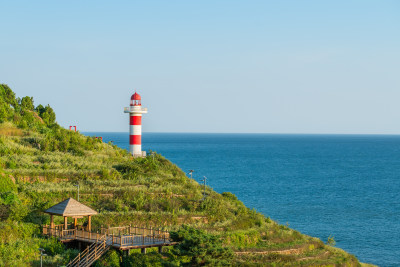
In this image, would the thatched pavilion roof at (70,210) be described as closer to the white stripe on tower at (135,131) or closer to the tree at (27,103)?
the white stripe on tower at (135,131)

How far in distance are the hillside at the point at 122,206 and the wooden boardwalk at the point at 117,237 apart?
0.74 meters

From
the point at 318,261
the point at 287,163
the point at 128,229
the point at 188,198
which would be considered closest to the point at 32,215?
the point at 128,229

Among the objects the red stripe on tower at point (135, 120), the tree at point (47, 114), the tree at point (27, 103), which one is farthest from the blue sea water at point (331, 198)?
the tree at point (27, 103)

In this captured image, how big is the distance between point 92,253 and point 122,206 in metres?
10.3

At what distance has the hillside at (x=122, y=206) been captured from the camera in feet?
112

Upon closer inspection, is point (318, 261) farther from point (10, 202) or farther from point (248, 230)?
point (10, 202)

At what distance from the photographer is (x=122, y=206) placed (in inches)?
1693

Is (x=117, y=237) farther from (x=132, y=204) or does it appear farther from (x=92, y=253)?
(x=132, y=204)

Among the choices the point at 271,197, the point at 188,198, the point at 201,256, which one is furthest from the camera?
the point at 271,197

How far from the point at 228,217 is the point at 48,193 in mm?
15467

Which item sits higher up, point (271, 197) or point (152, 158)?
point (152, 158)

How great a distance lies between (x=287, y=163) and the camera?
525 ft

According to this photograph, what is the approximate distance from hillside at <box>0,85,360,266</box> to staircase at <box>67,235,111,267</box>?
0.54 meters

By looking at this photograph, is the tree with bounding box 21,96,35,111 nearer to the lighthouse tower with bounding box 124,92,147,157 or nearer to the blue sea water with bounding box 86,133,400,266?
the lighthouse tower with bounding box 124,92,147,157
